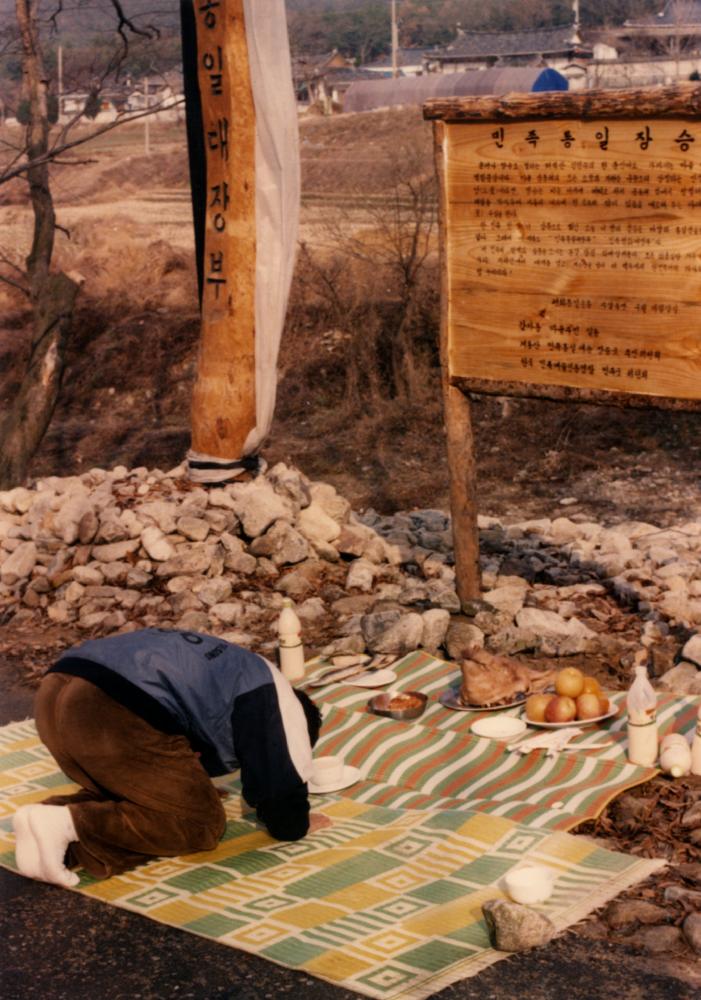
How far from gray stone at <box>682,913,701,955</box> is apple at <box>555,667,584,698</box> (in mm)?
1745

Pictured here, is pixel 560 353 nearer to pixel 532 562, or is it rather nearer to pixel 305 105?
pixel 532 562

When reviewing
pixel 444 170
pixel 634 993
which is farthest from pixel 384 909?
pixel 444 170

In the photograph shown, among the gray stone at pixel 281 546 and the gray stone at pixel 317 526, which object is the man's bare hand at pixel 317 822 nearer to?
the gray stone at pixel 281 546

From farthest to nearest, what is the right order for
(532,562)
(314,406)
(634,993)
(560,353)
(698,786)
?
(314,406) → (532,562) → (560,353) → (698,786) → (634,993)

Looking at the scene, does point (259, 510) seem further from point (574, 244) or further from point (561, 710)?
point (561, 710)

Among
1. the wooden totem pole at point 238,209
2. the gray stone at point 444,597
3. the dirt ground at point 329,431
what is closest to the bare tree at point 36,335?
the dirt ground at point 329,431

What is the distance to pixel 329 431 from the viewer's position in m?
16.8

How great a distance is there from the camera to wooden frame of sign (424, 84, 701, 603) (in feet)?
21.9

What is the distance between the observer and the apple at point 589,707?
20.4 ft

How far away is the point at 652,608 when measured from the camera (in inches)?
321

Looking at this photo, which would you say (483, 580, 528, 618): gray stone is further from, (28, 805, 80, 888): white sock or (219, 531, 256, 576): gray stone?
(28, 805, 80, 888): white sock

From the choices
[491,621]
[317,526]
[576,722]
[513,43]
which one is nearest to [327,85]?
[513,43]

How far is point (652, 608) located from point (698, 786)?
2.55 meters

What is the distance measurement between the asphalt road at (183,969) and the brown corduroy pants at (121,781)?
26cm
